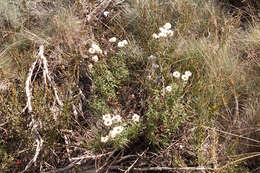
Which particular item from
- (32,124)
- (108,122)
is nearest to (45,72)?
(32,124)

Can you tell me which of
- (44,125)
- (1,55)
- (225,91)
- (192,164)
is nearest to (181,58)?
(225,91)

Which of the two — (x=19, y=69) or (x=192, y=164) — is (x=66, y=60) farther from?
(x=192, y=164)

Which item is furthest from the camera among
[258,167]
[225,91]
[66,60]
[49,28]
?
Answer: [49,28]

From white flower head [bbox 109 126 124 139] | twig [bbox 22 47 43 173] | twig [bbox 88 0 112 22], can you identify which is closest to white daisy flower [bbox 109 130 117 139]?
white flower head [bbox 109 126 124 139]

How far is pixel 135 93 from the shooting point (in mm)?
3033

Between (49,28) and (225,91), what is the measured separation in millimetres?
2239

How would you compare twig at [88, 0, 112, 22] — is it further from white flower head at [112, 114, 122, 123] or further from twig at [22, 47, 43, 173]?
white flower head at [112, 114, 122, 123]

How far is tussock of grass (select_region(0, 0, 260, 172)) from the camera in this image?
8.13 ft

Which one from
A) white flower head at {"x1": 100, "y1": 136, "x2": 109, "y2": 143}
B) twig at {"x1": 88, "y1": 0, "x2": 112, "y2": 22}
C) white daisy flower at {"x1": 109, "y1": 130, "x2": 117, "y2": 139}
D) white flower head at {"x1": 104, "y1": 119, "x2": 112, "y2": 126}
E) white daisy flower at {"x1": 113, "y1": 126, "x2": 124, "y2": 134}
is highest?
twig at {"x1": 88, "y1": 0, "x2": 112, "y2": 22}

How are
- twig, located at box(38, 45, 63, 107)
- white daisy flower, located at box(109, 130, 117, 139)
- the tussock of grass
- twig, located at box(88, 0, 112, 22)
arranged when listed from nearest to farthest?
1. white daisy flower, located at box(109, 130, 117, 139)
2. the tussock of grass
3. twig, located at box(38, 45, 63, 107)
4. twig, located at box(88, 0, 112, 22)

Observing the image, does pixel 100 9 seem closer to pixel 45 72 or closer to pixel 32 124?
pixel 45 72

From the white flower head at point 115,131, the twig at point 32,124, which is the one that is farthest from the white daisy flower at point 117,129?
the twig at point 32,124

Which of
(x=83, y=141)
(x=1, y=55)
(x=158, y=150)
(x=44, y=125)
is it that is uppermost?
(x=1, y=55)

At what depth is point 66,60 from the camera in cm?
330
